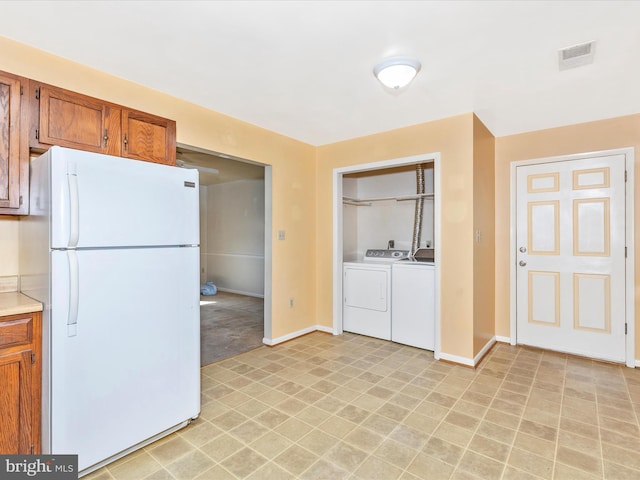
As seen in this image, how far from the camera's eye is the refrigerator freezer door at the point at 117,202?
5.34ft

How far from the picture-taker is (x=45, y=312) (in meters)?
1.68

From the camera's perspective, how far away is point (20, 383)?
65.2 inches

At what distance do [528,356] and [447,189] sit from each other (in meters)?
2.01

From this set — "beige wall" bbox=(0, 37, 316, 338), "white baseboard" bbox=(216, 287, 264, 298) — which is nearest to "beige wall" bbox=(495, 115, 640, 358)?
"beige wall" bbox=(0, 37, 316, 338)

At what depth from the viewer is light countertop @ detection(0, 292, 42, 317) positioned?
1.61 metres

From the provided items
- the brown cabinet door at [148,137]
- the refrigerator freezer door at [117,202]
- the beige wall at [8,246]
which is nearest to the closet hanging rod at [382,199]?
the brown cabinet door at [148,137]

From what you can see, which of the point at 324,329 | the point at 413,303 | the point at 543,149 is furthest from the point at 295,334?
the point at 543,149

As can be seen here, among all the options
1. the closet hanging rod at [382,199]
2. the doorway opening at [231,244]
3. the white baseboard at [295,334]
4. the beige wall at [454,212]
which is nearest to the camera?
the beige wall at [454,212]

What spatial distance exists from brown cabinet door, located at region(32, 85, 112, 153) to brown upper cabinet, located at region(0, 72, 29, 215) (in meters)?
0.09

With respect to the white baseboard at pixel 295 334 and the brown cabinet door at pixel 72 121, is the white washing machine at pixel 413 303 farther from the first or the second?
the brown cabinet door at pixel 72 121

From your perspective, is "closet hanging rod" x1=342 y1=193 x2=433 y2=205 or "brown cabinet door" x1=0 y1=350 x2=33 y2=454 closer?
"brown cabinet door" x1=0 y1=350 x2=33 y2=454

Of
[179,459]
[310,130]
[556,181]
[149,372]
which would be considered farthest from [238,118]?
[556,181]

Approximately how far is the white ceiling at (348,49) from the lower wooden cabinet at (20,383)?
170cm

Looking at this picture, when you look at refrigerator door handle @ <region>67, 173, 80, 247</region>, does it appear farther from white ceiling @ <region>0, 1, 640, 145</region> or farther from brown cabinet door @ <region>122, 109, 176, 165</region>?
white ceiling @ <region>0, 1, 640, 145</region>
